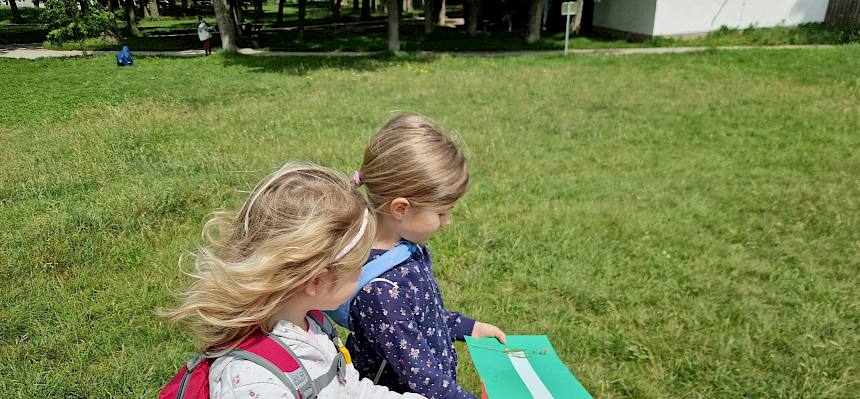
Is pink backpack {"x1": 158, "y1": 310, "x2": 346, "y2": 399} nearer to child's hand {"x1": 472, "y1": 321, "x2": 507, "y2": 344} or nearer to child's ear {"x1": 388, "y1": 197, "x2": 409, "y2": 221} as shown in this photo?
child's ear {"x1": 388, "y1": 197, "x2": 409, "y2": 221}

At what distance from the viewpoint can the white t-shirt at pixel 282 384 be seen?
123cm

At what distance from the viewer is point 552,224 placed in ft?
16.1

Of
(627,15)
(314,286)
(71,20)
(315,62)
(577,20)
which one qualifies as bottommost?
(315,62)

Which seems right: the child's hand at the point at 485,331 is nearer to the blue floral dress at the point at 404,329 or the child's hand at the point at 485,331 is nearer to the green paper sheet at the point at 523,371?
the green paper sheet at the point at 523,371

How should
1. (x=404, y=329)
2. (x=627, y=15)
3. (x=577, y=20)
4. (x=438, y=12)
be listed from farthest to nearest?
(x=438, y=12), (x=577, y=20), (x=627, y=15), (x=404, y=329)

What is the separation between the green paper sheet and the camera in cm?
184

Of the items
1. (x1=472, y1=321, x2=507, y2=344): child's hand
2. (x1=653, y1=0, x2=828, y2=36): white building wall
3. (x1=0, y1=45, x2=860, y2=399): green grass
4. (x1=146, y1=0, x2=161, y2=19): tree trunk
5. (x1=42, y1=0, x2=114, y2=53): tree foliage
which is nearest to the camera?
(x1=472, y1=321, x2=507, y2=344): child's hand

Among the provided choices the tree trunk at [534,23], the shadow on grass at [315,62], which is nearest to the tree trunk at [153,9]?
the shadow on grass at [315,62]

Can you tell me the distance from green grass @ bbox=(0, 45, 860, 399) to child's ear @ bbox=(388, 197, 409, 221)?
1006 millimetres

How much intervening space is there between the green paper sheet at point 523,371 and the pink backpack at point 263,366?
69 centimetres

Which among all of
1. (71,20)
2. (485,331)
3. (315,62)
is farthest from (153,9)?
(485,331)

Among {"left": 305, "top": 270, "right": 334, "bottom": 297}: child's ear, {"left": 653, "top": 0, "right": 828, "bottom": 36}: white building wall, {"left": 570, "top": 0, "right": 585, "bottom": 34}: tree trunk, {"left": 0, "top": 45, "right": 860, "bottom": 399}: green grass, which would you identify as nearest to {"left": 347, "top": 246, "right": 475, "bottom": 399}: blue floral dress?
{"left": 305, "top": 270, "right": 334, "bottom": 297}: child's ear

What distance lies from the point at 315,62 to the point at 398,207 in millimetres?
15726

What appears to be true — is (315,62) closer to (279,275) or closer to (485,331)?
(485,331)
